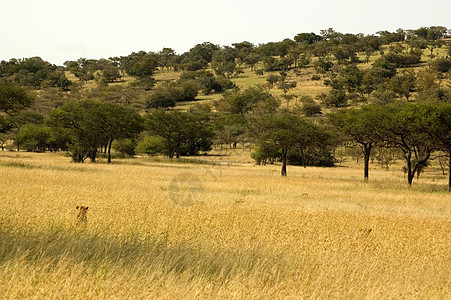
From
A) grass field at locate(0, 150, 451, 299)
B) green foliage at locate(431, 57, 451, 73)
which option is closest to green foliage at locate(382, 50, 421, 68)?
green foliage at locate(431, 57, 451, 73)

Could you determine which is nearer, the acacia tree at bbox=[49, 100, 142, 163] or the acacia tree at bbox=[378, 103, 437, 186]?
the acacia tree at bbox=[378, 103, 437, 186]

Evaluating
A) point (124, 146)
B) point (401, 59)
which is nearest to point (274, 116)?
point (124, 146)

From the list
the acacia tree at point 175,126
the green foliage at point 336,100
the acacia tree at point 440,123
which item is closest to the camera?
the acacia tree at point 440,123

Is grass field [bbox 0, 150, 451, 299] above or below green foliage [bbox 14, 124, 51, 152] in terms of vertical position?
above

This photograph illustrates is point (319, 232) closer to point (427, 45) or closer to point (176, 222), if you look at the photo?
point (176, 222)

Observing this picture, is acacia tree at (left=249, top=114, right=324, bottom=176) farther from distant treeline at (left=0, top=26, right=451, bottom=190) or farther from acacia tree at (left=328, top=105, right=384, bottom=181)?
acacia tree at (left=328, top=105, right=384, bottom=181)

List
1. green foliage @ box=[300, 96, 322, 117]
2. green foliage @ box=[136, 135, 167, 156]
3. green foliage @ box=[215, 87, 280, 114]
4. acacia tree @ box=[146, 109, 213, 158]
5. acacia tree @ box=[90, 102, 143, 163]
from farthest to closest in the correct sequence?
1. green foliage @ box=[215, 87, 280, 114]
2. green foliage @ box=[300, 96, 322, 117]
3. green foliage @ box=[136, 135, 167, 156]
4. acacia tree @ box=[146, 109, 213, 158]
5. acacia tree @ box=[90, 102, 143, 163]

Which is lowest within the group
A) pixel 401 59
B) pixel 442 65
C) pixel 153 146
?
pixel 153 146

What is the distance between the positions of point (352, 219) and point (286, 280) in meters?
10.2

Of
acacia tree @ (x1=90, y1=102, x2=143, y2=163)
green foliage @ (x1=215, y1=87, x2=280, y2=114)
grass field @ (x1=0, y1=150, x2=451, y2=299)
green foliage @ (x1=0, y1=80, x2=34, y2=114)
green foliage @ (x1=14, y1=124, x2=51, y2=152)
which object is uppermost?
green foliage @ (x1=215, y1=87, x2=280, y2=114)

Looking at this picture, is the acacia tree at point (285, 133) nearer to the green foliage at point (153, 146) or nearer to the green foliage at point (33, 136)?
the green foliage at point (153, 146)

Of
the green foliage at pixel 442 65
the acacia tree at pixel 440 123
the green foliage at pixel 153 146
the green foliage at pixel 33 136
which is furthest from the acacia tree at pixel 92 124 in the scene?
the green foliage at pixel 442 65

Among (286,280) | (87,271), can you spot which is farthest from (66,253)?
(286,280)

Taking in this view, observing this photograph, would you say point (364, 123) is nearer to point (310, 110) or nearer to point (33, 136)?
point (33, 136)
